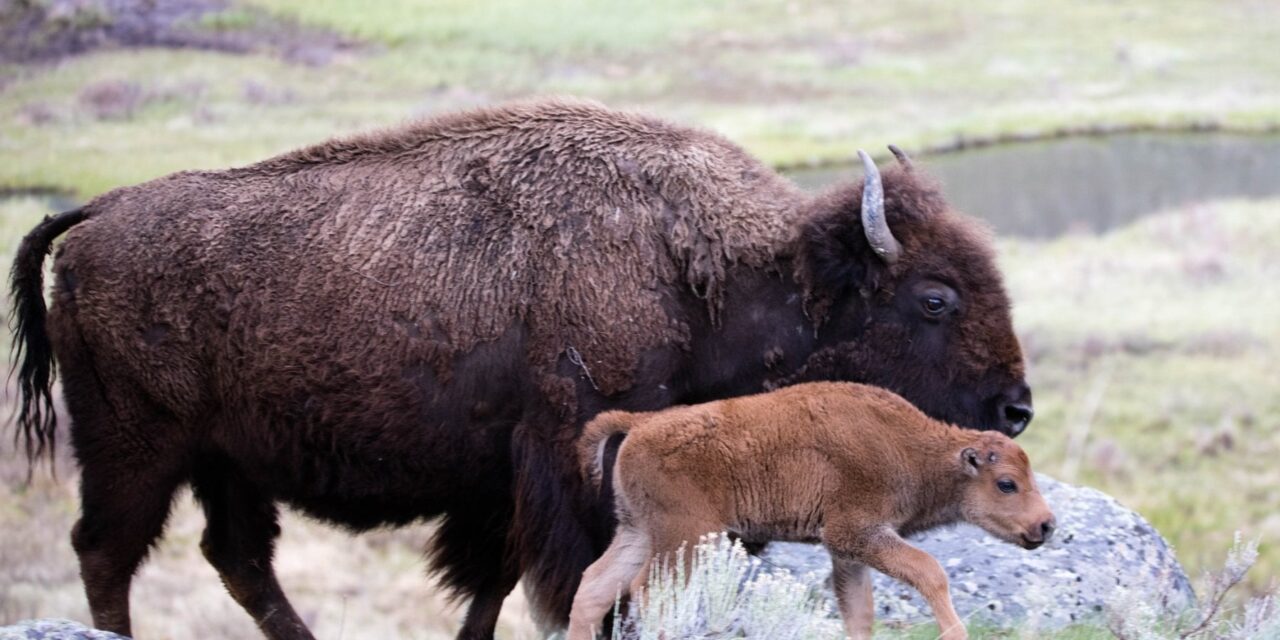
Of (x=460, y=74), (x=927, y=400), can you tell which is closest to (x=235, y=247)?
(x=927, y=400)

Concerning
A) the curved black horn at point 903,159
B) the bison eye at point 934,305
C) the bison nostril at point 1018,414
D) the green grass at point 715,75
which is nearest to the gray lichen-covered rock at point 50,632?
the bison eye at point 934,305

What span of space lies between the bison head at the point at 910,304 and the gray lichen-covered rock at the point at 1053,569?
34.6 inches

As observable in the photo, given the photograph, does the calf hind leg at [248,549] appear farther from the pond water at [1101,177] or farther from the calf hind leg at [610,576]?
the pond water at [1101,177]

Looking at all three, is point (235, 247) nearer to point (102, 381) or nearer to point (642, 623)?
point (102, 381)

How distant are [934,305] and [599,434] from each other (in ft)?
5.05

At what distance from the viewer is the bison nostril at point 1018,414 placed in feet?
18.3

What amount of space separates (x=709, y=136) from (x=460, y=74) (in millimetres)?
8963

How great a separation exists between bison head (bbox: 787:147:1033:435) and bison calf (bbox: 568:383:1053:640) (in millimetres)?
792

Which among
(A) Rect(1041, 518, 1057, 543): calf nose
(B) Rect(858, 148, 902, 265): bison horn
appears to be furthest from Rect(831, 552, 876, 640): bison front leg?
(B) Rect(858, 148, 902, 265): bison horn

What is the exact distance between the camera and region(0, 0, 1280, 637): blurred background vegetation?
10.9 m

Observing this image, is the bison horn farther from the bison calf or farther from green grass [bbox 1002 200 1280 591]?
green grass [bbox 1002 200 1280 591]

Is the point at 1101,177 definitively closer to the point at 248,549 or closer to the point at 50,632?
the point at 248,549

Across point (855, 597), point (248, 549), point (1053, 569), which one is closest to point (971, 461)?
point (855, 597)

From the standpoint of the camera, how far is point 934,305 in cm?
571
